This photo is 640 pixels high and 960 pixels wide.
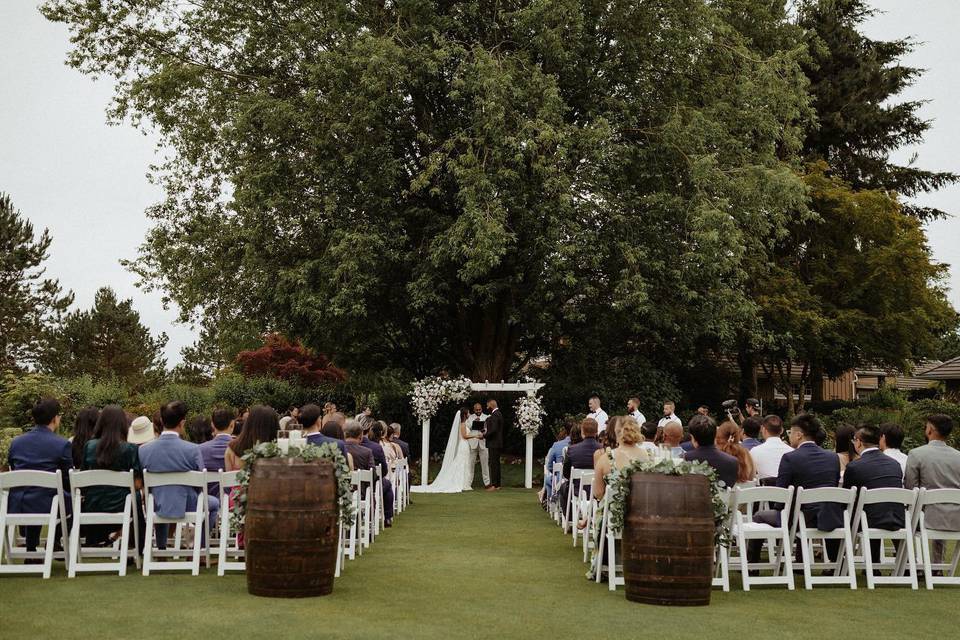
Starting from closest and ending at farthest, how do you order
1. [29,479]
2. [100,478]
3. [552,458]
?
[29,479] < [100,478] < [552,458]

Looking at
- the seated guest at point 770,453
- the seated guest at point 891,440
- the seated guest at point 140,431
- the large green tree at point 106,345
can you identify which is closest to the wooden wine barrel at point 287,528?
the seated guest at point 140,431

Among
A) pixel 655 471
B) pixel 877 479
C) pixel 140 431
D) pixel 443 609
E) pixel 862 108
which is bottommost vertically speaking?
pixel 443 609

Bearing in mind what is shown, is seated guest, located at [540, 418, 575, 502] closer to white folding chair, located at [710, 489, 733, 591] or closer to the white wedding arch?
the white wedding arch

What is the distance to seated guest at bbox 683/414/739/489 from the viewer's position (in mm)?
9625

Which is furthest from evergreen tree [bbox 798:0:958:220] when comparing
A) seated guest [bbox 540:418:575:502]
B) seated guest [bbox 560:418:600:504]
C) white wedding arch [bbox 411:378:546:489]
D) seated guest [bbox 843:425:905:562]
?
seated guest [bbox 843:425:905:562]

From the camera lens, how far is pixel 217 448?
10938 millimetres

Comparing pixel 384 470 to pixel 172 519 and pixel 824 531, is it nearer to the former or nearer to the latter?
pixel 172 519

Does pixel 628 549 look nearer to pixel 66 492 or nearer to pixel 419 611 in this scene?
pixel 419 611

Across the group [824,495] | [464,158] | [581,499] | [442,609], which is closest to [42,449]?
[442,609]

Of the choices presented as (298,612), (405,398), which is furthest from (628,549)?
(405,398)

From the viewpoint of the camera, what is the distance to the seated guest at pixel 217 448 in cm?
1084

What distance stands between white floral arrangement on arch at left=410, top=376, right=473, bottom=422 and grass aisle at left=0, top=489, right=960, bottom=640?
11.8 meters

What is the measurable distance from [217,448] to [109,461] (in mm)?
1563

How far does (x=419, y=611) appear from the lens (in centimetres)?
789
